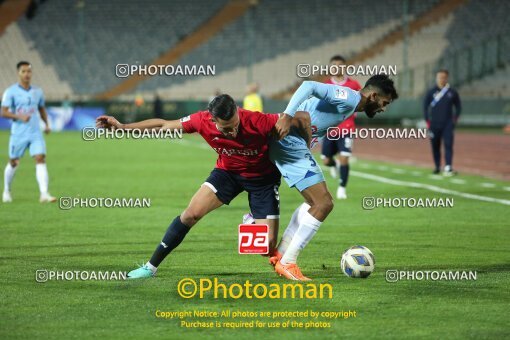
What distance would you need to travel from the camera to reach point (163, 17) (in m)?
62.4

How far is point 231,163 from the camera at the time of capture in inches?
359

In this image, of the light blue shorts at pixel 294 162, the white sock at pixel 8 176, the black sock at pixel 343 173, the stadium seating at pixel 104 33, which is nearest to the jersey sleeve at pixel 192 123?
the light blue shorts at pixel 294 162

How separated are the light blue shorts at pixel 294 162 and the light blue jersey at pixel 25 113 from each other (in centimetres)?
901

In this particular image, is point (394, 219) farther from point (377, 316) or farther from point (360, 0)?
point (360, 0)

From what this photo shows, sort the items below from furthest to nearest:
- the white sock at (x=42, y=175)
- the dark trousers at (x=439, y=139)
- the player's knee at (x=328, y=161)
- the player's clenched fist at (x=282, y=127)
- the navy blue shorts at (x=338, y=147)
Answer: the dark trousers at (x=439, y=139) < the player's knee at (x=328, y=161) < the navy blue shorts at (x=338, y=147) < the white sock at (x=42, y=175) < the player's clenched fist at (x=282, y=127)

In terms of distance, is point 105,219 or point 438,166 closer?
point 105,219

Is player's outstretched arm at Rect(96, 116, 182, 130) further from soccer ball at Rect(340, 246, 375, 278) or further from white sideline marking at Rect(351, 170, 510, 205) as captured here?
white sideline marking at Rect(351, 170, 510, 205)

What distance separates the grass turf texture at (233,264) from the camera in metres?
7.11

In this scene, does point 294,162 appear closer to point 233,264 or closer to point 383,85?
point 383,85

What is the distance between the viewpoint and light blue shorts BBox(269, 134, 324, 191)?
9.06 metres

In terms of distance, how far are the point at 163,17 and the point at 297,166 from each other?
54562 mm

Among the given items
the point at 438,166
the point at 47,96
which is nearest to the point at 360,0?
the point at 47,96

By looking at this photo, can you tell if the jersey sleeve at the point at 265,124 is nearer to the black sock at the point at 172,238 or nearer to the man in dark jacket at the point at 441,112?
the black sock at the point at 172,238

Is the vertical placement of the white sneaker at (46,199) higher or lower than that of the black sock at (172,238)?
lower
